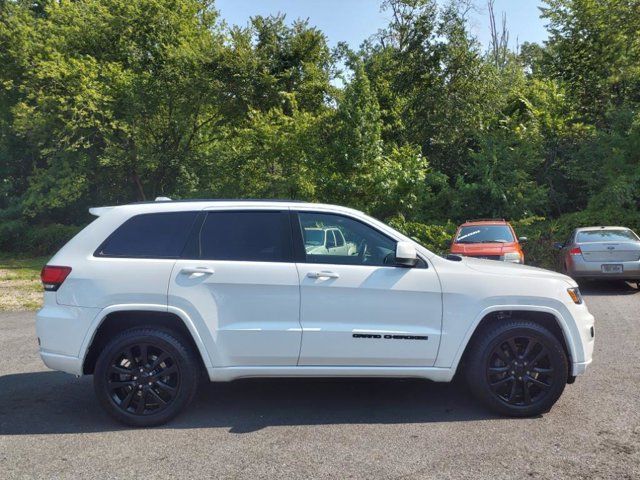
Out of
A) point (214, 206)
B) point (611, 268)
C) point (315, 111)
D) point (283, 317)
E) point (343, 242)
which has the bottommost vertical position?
point (611, 268)

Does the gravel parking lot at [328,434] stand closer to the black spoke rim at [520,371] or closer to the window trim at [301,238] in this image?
the black spoke rim at [520,371]

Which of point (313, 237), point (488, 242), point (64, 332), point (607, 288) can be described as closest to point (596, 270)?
point (607, 288)

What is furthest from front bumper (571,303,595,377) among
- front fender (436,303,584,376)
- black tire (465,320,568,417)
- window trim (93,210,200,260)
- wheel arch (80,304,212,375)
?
window trim (93,210,200,260)

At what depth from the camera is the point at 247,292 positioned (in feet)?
15.5

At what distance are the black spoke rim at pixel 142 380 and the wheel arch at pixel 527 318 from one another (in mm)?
2427

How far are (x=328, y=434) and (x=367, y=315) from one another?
1.00 meters

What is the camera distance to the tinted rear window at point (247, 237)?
16.0 ft

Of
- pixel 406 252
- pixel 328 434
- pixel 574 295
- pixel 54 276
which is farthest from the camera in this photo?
pixel 574 295

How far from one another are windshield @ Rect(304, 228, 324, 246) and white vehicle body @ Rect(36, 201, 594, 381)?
0.22m

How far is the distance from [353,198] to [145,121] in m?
10.6

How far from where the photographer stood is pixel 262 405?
5.27m

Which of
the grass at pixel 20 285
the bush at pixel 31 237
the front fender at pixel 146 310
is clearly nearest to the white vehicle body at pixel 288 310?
the front fender at pixel 146 310

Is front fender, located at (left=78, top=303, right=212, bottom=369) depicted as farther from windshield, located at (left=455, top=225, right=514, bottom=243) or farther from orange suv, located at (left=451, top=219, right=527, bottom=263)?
windshield, located at (left=455, top=225, right=514, bottom=243)

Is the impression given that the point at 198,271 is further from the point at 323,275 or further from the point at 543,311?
the point at 543,311
